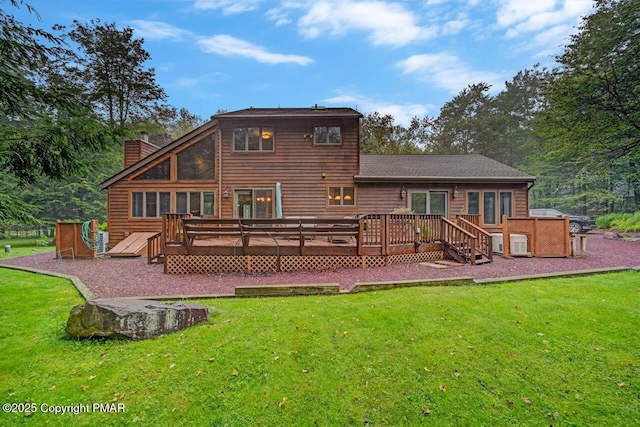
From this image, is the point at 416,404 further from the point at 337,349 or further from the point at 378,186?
the point at 378,186

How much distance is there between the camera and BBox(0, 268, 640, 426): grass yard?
7.91ft

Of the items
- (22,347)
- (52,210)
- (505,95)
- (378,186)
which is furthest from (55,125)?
(505,95)

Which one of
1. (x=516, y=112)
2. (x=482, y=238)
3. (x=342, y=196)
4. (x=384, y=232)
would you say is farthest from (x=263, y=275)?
(x=516, y=112)

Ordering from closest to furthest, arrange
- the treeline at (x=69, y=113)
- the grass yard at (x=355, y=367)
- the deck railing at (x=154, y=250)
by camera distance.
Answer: the grass yard at (x=355, y=367), the treeline at (x=69, y=113), the deck railing at (x=154, y=250)

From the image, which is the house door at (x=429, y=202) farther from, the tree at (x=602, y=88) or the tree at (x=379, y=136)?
the tree at (x=379, y=136)

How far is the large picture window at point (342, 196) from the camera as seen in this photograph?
12.7m

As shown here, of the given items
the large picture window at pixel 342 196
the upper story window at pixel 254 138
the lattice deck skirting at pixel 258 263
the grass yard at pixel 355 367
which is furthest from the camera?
the large picture window at pixel 342 196

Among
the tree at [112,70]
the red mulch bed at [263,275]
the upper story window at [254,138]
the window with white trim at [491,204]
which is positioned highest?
the tree at [112,70]

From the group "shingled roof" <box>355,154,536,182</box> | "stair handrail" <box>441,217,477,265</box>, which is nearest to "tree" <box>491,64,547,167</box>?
"shingled roof" <box>355,154,536,182</box>

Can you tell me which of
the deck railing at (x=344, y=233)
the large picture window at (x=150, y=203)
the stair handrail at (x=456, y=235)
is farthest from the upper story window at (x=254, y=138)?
the stair handrail at (x=456, y=235)

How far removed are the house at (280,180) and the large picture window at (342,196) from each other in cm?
4

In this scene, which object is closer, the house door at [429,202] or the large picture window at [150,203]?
the large picture window at [150,203]

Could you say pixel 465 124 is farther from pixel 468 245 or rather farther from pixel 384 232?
pixel 384 232

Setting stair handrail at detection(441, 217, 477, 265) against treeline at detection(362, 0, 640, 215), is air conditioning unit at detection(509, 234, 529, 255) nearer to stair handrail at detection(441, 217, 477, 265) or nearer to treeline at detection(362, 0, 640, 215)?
stair handrail at detection(441, 217, 477, 265)
